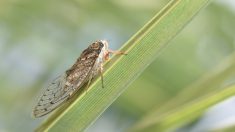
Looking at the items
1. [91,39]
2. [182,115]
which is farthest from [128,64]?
[91,39]

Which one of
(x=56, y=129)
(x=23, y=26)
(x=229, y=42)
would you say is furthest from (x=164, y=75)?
(x=56, y=129)

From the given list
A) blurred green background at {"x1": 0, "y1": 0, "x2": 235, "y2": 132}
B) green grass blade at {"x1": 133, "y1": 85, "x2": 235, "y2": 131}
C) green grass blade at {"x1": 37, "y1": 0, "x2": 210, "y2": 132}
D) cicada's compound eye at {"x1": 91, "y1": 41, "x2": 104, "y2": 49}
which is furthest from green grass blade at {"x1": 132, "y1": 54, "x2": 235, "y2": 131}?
blurred green background at {"x1": 0, "y1": 0, "x2": 235, "y2": 132}

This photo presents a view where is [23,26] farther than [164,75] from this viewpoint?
Yes

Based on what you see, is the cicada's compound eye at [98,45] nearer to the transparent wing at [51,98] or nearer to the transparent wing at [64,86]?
the transparent wing at [64,86]

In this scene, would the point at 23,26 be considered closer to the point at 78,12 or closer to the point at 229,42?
the point at 78,12

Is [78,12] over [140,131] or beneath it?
over

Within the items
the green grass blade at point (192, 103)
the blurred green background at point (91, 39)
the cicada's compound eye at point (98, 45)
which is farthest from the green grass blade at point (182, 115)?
the blurred green background at point (91, 39)
